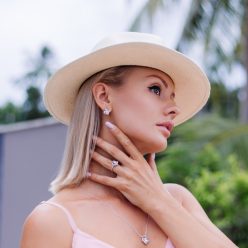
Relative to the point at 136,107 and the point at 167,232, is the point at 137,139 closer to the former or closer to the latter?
the point at 136,107

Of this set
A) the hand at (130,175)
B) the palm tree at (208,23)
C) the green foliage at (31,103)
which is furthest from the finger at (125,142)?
the green foliage at (31,103)

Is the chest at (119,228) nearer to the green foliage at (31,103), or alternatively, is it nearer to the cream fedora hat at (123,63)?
the cream fedora hat at (123,63)

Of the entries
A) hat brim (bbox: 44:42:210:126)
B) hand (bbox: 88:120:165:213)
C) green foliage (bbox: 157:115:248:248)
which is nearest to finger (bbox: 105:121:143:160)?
hand (bbox: 88:120:165:213)

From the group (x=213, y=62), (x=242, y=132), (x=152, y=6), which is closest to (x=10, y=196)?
(x=242, y=132)

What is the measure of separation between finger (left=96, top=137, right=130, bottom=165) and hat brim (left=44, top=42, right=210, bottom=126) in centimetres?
26

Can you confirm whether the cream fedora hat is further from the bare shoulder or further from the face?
the bare shoulder

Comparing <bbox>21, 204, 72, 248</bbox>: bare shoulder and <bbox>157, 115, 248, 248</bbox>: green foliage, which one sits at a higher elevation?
<bbox>21, 204, 72, 248</bbox>: bare shoulder

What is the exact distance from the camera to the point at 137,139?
2.43 metres

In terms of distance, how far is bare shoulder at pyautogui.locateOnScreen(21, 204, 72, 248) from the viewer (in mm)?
2256

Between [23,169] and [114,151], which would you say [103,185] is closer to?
[114,151]

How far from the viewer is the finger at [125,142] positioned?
7.92ft

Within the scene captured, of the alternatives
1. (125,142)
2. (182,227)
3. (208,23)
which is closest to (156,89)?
(125,142)

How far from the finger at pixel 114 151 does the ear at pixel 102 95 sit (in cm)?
12

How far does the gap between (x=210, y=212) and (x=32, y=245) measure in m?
5.96
